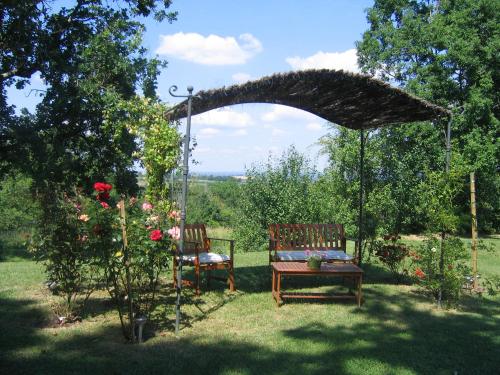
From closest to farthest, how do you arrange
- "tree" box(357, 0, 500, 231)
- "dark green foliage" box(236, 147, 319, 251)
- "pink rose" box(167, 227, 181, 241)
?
"pink rose" box(167, 227, 181, 241) → "dark green foliage" box(236, 147, 319, 251) → "tree" box(357, 0, 500, 231)

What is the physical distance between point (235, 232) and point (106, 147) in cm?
746

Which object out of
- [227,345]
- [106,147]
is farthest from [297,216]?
[227,345]

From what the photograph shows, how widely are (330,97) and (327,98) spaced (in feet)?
0.20

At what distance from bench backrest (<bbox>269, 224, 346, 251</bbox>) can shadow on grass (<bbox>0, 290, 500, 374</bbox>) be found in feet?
7.67

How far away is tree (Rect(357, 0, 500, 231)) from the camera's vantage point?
57.8 ft

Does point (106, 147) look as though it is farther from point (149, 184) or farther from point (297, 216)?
point (297, 216)

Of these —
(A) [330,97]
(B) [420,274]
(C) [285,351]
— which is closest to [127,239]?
(C) [285,351]


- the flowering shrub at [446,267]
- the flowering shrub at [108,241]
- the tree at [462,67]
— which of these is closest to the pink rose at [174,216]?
the flowering shrub at [108,241]

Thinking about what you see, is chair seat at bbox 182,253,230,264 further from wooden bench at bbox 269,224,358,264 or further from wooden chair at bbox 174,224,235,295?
wooden bench at bbox 269,224,358,264

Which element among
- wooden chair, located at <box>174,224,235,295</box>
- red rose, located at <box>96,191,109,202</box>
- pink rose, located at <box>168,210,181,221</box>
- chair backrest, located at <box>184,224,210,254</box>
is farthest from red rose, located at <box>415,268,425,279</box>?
red rose, located at <box>96,191,109,202</box>

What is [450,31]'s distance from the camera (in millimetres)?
18094

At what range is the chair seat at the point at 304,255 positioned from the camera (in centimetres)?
690

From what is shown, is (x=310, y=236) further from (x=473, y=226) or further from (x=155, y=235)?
(x=155, y=235)

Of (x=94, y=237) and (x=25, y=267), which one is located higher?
(x=94, y=237)
